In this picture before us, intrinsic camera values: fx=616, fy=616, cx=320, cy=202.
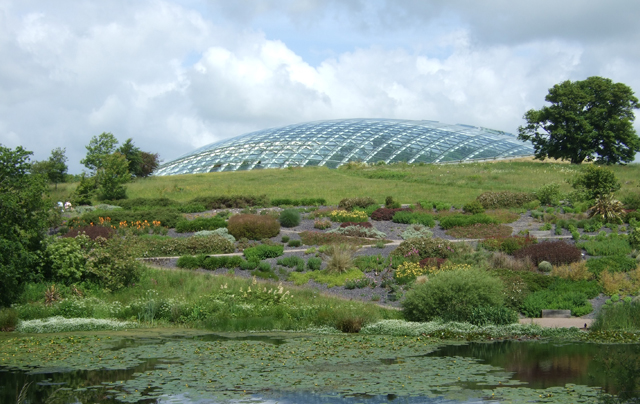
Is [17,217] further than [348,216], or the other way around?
[348,216]

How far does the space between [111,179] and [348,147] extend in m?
27.3

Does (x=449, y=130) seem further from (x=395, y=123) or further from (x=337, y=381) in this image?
(x=337, y=381)

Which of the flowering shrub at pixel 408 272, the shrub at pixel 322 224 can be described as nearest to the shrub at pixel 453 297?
the flowering shrub at pixel 408 272

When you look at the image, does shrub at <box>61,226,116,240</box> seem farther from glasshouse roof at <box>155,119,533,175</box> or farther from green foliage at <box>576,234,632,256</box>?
glasshouse roof at <box>155,119,533,175</box>

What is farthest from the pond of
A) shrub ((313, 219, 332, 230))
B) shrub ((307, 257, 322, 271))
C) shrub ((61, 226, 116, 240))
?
shrub ((313, 219, 332, 230))

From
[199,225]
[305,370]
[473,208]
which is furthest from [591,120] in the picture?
[305,370]

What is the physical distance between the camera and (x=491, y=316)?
13.5 metres

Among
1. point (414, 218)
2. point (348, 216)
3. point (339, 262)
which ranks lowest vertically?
point (339, 262)

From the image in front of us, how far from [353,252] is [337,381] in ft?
38.5

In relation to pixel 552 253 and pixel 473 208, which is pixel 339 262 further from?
pixel 473 208

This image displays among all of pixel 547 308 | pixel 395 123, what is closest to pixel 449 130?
pixel 395 123

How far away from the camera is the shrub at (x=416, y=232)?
23.6m

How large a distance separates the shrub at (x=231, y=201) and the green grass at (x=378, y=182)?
2.61m

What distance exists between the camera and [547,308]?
14.8 m
